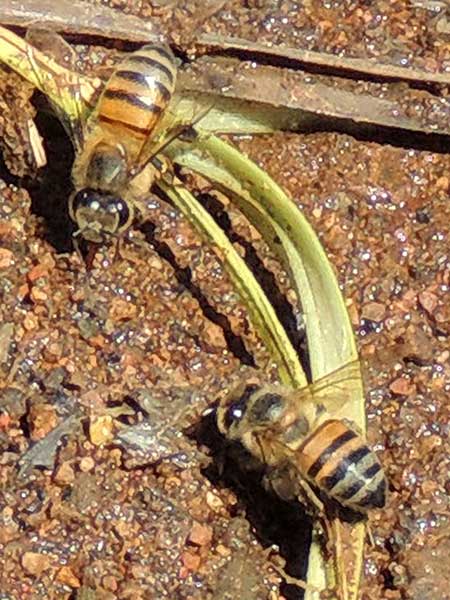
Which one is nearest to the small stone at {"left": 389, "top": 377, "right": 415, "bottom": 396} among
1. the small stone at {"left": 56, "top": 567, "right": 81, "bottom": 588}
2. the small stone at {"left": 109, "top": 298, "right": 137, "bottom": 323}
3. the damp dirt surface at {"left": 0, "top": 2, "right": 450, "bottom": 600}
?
the damp dirt surface at {"left": 0, "top": 2, "right": 450, "bottom": 600}

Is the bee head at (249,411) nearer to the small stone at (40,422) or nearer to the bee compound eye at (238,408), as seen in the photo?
the bee compound eye at (238,408)

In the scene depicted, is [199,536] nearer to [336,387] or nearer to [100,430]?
[100,430]

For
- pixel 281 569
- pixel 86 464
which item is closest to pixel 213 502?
pixel 281 569

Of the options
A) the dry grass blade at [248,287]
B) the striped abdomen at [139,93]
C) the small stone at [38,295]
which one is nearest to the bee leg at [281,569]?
the dry grass blade at [248,287]

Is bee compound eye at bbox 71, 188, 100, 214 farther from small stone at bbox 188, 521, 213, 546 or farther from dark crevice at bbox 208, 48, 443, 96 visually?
small stone at bbox 188, 521, 213, 546

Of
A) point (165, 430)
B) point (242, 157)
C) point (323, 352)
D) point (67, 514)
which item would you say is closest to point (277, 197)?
point (242, 157)

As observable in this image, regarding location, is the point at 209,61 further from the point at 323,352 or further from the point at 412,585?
the point at 412,585
